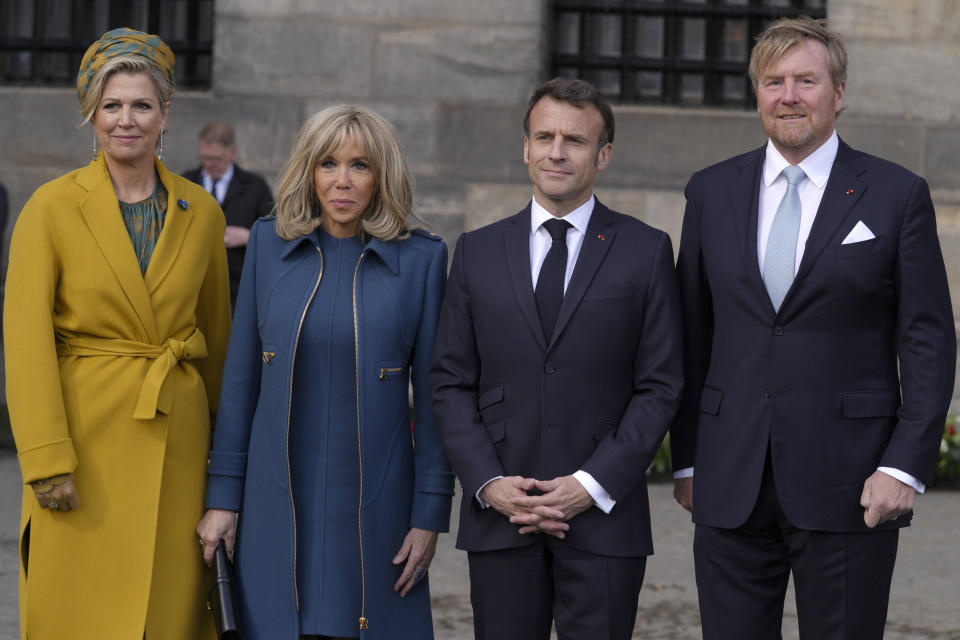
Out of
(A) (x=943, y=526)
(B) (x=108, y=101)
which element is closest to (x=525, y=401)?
(B) (x=108, y=101)

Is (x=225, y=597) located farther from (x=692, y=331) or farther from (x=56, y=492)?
(x=692, y=331)

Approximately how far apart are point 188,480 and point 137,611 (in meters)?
0.39

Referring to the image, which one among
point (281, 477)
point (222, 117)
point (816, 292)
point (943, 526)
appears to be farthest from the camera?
point (222, 117)

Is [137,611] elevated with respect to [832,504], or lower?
lower

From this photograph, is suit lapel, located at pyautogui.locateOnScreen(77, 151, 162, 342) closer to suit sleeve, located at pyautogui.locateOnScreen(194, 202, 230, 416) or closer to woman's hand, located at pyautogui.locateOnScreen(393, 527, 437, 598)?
suit sleeve, located at pyautogui.locateOnScreen(194, 202, 230, 416)

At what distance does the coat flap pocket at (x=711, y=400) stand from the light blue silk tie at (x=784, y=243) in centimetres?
29

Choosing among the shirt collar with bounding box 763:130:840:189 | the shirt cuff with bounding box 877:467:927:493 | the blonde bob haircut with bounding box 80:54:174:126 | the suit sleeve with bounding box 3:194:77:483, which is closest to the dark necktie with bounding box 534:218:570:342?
the shirt collar with bounding box 763:130:840:189

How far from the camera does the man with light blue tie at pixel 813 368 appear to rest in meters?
3.72

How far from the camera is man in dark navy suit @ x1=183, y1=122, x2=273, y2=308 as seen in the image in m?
8.80

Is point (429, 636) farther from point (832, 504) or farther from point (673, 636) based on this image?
point (673, 636)

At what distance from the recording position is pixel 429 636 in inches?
163

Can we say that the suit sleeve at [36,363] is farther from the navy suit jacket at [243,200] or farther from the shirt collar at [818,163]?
the navy suit jacket at [243,200]

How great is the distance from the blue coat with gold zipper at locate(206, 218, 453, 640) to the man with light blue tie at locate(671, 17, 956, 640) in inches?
31.5

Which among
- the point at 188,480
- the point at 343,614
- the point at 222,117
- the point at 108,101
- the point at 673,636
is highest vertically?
the point at 222,117
